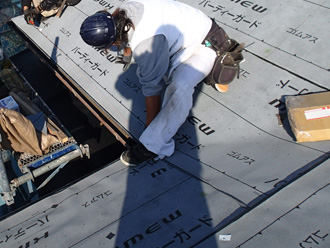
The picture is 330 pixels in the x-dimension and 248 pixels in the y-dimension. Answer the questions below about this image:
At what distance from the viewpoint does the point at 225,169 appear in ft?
11.1

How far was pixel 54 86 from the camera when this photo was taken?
6.45m

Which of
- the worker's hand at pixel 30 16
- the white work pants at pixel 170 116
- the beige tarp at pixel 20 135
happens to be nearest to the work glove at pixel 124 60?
the white work pants at pixel 170 116

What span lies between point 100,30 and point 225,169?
1.74 meters

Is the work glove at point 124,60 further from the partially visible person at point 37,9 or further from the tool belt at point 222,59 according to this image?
the partially visible person at point 37,9

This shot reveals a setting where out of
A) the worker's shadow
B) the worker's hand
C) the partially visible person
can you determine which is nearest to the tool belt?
the worker's shadow

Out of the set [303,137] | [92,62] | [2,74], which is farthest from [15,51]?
[303,137]

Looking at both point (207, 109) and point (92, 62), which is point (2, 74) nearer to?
point (92, 62)

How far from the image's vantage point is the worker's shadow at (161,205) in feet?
9.16

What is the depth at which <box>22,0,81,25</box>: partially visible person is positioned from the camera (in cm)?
605

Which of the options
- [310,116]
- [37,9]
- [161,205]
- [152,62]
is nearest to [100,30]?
[152,62]

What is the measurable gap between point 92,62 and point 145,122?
1.58 metres

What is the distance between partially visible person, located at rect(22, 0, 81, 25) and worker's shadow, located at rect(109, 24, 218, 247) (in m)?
3.33

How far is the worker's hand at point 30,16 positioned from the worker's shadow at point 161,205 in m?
3.55

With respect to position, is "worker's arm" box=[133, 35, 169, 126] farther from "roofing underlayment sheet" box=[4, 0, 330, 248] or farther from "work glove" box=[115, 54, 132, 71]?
"work glove" box=[115, 54, 132, 71]
